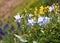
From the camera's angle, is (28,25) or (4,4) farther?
(4,4)

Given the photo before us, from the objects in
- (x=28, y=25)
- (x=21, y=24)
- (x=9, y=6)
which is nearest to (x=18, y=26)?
(x=21, y=24)

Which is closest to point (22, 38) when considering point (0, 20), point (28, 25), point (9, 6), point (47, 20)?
point (28, 25)

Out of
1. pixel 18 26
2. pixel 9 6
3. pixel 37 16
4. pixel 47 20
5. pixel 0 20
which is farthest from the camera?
pixel 9 6

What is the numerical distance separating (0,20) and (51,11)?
466cm

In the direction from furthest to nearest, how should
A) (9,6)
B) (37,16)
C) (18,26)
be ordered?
(9,6)
(18,26)
(37,16)

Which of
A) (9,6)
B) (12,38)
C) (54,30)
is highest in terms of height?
(9,6)

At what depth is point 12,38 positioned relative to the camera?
3.27 meters

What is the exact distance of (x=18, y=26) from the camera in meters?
3.22

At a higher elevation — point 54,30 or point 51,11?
point 51,11

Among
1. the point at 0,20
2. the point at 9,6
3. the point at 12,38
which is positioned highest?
the point at 9,6

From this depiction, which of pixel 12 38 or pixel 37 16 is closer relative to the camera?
pixel 37 16

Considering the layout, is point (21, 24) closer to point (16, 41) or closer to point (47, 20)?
point (16, 41)

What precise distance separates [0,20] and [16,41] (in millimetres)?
4508

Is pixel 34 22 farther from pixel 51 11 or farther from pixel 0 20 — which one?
pixel 0 20
